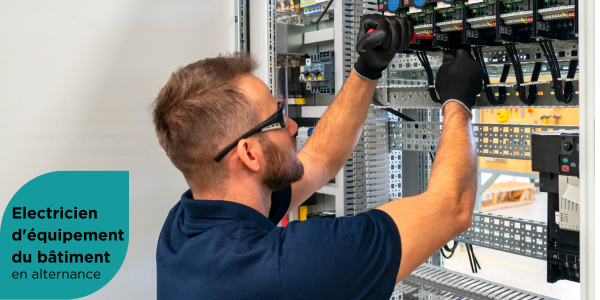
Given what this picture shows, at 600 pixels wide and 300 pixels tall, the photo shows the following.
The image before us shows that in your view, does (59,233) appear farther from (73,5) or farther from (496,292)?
(496,292)

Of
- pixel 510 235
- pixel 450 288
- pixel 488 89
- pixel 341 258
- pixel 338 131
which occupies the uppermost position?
pixel 488 89

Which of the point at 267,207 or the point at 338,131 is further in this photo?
the point at 338,131

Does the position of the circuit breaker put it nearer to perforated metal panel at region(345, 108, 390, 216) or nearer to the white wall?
perforated metal panel at region(345, 108, 390, 216)

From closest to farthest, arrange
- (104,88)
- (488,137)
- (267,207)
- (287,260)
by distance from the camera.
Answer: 1. (287,260)
2. (267,207)
3. (488,137)
4. (104,88)

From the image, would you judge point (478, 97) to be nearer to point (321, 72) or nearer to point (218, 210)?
point (321, 72)

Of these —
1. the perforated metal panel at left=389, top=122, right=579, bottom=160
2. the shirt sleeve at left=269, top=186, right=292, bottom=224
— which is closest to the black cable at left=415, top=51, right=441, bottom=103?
the perforated metal panel at left=389, top=122, right=579, bottom=160

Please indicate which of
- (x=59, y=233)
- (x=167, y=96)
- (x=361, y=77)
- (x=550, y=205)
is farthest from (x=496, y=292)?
(x=59, y=233)

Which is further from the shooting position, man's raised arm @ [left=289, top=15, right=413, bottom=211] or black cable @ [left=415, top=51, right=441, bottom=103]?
black cable @ [left=415, top=51, right=441, bottom=103]

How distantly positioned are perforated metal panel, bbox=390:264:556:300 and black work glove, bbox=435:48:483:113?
2.28 ft

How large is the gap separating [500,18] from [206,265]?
993mm

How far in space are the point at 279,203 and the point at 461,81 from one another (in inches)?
24.3

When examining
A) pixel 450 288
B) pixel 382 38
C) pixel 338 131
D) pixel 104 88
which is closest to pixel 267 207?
pixel 338 131

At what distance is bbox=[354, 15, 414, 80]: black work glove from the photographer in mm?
1160

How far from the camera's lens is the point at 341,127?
58.4 inches
